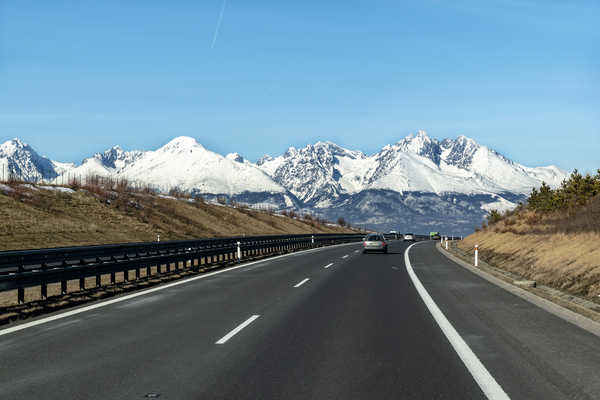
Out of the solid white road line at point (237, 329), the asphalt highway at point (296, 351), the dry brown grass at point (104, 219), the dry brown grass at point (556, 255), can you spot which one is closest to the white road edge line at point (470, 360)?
the asphalt highway at point (296, 351)

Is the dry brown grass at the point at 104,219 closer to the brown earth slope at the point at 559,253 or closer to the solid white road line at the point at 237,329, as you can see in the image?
the brown earth slope at the point at 559,253

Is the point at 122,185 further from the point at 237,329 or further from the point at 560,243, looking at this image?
the point at 237,329

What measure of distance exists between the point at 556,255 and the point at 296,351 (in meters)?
12.9

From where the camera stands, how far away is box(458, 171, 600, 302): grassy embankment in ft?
47.3

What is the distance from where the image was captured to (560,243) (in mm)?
19141

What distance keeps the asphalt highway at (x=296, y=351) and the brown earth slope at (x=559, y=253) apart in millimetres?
2516

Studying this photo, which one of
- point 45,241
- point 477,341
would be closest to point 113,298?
point 477,341

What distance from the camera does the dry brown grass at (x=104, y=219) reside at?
40.8 m

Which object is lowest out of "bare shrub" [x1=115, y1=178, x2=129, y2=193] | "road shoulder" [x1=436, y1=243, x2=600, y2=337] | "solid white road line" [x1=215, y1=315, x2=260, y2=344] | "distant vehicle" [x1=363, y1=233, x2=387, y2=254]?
"road shoulder" [x1=436, y1=243, x2=600, y2=337]

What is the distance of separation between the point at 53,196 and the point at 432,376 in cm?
5290

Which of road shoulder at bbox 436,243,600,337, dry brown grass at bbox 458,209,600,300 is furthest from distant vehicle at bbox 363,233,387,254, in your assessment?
road shoulder at bbox 436,243,600,337

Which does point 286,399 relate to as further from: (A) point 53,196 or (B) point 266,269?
(A) point 53,196

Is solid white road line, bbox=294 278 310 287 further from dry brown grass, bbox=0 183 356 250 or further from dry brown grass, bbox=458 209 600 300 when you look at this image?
dry brown grass, bbox=0 183 356 250

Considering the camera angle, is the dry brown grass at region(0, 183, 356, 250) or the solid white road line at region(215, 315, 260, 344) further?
the dry brown grass at region(0, 183, 356, 250)
